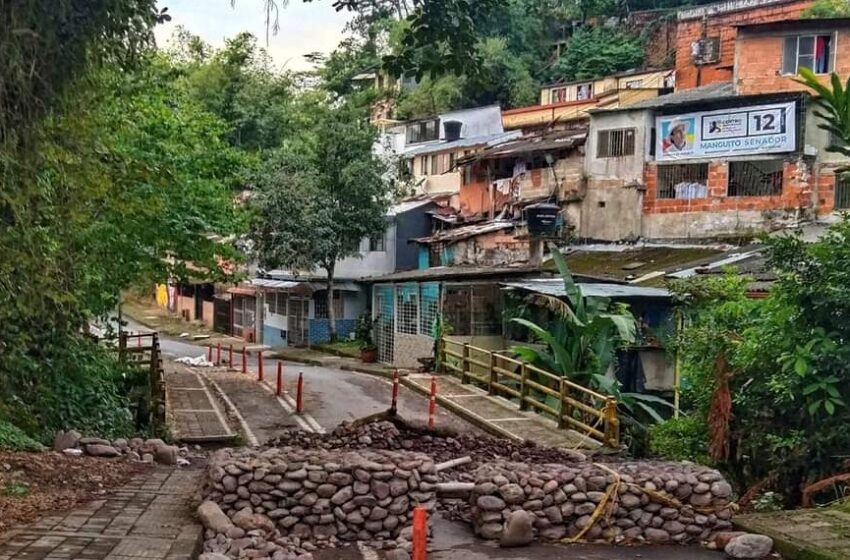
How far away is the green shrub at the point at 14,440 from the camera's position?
10094 millimetres

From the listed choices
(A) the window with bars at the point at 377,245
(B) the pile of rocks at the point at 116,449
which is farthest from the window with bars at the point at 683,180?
(B) the pile of rocks at the point at 116,449

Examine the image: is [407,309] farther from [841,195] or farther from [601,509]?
[601,509]

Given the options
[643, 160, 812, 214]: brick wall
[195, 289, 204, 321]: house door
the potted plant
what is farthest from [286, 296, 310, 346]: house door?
[643, 160, 812, 214]: brick wall

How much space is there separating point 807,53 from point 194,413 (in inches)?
801

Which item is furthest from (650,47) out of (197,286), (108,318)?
(108,318)

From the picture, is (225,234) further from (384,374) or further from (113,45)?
(113,45)

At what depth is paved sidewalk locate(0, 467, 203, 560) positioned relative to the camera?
659 centimetres

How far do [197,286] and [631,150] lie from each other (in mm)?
32286

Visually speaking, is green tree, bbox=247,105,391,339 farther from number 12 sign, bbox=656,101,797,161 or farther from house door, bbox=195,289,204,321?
house door, bbox=195,289,204,321

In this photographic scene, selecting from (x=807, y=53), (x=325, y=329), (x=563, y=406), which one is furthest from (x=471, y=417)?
(x=325, y=329)

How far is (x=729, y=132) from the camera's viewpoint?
84.9 feet

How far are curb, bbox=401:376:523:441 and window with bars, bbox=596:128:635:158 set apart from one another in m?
12.1

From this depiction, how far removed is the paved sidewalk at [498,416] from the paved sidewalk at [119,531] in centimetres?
741

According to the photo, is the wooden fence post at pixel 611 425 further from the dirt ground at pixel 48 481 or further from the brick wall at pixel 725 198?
the brick wall at pixel 725 198
